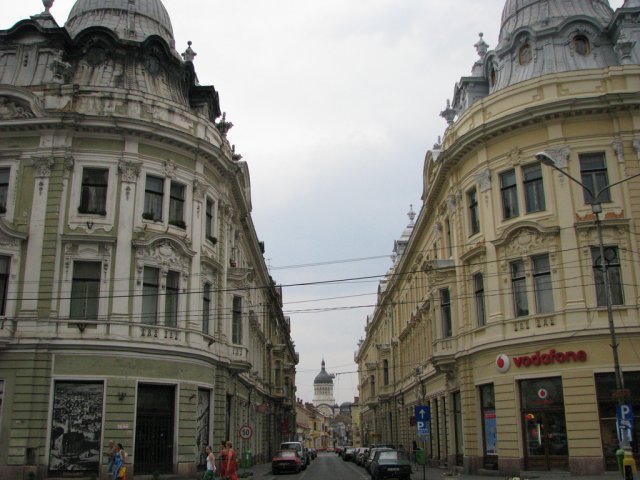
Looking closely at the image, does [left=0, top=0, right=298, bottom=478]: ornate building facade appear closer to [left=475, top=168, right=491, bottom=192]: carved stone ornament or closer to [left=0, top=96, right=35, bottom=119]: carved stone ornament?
[left=0, top=96, right=35, bottom=119]: carved stone ornament

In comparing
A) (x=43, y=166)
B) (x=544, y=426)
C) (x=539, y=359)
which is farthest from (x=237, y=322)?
(x=544, y=426)

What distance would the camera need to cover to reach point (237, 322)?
37156 millimetres

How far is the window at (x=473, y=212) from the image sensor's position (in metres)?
33.2

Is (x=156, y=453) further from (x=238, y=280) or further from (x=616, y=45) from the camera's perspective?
(x=616, y=45)

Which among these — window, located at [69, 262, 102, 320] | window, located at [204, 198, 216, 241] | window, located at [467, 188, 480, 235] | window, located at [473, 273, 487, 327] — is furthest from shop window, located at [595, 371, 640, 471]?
window, located at [69, 262, 102, 320]

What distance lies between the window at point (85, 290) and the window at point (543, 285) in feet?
60.5

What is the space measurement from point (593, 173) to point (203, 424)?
20347mm

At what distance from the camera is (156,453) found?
92.1 feet

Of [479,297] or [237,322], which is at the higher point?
[479,297]

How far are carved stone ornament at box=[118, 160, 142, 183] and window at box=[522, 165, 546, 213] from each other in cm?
1702

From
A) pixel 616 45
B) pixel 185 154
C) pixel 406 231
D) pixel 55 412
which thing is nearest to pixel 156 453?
A: pixel 55 412

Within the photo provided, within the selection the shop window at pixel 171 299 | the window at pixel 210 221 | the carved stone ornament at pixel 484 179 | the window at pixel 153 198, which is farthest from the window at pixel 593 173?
the window at pixel 153 198

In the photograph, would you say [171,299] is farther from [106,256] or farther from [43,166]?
[43,166]

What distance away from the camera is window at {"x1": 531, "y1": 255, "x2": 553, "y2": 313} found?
2903 centimetres
